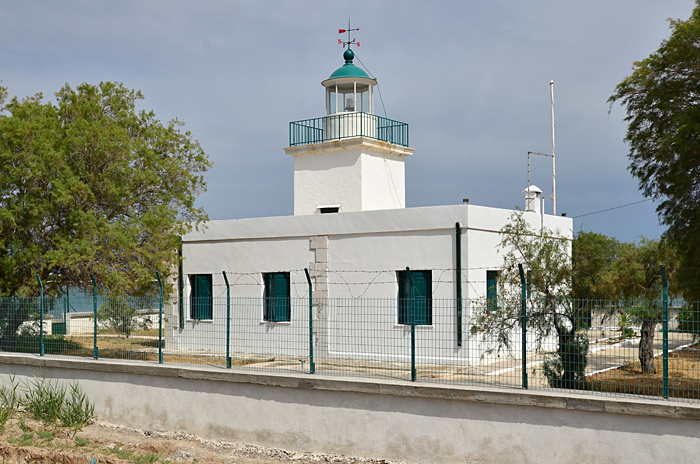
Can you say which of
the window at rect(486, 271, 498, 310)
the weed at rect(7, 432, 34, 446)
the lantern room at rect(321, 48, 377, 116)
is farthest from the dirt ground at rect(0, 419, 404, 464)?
the lantern room at rect(321, 48, 377, 116)

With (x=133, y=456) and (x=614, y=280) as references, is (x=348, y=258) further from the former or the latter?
(x=133, y=456)

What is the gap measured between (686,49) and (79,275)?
14.6m

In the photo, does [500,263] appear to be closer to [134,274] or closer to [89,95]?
[134,274]

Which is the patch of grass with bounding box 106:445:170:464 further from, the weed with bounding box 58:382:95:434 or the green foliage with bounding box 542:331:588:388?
the green foliage with bounding box 542:331:588:388

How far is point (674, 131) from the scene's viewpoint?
14930 mm

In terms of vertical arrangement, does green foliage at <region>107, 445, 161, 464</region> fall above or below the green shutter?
below

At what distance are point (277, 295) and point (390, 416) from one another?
30.2 ft

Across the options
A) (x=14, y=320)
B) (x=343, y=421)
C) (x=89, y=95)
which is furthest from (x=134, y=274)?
(x=343, y=421)

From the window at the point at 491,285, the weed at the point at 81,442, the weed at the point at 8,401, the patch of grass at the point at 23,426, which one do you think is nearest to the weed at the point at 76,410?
the patch of grass at the point at 23,426

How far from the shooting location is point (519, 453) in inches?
393

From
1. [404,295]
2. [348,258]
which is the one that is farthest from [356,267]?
[404,295]

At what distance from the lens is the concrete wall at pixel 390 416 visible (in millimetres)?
9273

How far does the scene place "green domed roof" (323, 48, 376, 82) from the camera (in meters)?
22.8

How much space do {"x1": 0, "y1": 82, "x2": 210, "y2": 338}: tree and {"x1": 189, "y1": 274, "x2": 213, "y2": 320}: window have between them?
156 cm
